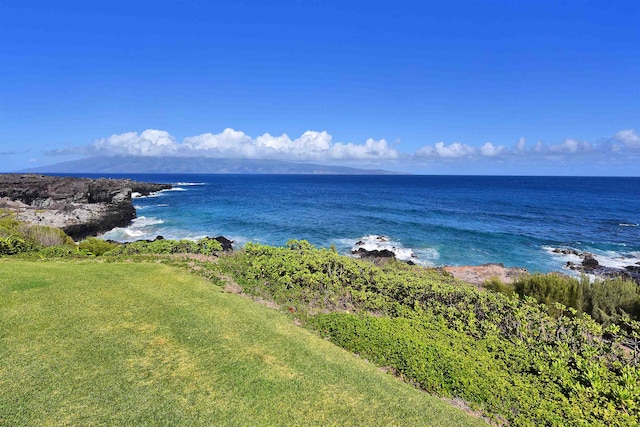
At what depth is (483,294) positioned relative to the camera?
11.7 meters

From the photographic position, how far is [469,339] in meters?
9.41

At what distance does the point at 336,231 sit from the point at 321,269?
26.6 meters

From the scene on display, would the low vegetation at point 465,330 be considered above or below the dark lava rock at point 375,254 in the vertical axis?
above

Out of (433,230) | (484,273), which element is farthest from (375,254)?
(433,230)

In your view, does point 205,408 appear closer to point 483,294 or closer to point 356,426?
point 356,426

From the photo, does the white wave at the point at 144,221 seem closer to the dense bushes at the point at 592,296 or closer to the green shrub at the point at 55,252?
the green shrub at the point at 55,252

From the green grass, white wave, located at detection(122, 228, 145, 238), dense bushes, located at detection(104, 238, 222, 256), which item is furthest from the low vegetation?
white wave, located at detection(122, 228, 145, 238)

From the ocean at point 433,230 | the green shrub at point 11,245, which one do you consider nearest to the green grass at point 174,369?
the green shrub at point 11,245

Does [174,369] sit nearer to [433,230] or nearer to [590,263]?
[590,263]

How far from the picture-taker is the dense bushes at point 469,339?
6.98 meters

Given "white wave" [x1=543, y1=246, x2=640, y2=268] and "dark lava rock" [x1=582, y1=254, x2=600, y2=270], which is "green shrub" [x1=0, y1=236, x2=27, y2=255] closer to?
"dark lava rock" [x1=582, y1=254, x2=600, y2=270]

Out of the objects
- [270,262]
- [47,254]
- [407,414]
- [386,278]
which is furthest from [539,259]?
[47,254]

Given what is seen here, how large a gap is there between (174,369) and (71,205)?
49696 millimetres

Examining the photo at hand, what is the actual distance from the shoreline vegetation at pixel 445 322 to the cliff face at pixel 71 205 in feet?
67.1
